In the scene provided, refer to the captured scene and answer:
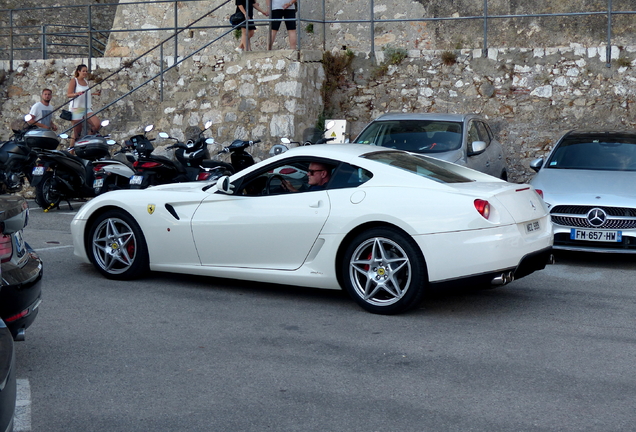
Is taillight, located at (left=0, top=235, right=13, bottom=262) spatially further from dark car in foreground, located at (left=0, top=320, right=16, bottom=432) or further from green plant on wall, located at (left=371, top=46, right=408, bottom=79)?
green plant on wall, located at (left=371, top=46, right=408, bottom=79)

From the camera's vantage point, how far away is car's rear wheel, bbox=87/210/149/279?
24.1 feet

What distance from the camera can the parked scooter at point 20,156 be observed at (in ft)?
41.0

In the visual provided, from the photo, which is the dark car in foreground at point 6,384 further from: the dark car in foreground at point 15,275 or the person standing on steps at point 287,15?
the person standing on steps at point 287,15

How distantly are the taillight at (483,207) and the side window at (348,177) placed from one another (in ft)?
3.13

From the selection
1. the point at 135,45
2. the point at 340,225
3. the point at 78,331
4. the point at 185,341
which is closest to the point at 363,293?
the point at 340,225

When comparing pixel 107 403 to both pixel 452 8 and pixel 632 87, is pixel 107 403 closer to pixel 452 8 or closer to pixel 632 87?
pixel 632 87

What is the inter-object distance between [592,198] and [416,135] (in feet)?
11.6

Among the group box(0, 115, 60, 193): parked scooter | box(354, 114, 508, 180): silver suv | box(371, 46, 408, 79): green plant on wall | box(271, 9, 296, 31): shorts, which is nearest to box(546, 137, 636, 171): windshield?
Answer: box(354, 114, 508, 180): silver suv

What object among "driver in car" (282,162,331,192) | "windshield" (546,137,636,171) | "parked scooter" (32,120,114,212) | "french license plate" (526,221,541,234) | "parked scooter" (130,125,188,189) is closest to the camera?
"french license plate" (526,221,541,234)

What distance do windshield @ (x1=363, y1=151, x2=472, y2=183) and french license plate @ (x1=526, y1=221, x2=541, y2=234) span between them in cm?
65

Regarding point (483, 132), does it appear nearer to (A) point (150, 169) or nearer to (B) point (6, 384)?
(A) point (150, 169)

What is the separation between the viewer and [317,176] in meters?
6.74

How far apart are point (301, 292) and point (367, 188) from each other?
1279mm

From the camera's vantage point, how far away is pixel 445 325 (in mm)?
5973
